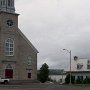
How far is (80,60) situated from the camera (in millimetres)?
108500

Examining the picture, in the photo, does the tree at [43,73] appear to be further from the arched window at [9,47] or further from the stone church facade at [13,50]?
the arched window at [9,47]

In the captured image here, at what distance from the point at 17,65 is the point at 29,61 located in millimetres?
3650

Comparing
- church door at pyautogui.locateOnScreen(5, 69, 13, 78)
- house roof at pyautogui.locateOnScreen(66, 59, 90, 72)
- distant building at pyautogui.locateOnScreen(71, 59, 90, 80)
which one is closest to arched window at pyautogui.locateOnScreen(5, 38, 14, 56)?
church door at pyautogui.locateOnScreen(5, 69, 13, 78)

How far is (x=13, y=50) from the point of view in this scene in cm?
7881

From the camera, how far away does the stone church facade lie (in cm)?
7750

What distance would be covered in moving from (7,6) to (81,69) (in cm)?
3353

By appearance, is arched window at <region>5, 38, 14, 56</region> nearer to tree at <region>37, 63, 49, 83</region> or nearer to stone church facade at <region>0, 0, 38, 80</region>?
stone church facade at <region>0, 0, 38, 80</region>

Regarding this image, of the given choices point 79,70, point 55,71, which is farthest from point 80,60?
point 55,71

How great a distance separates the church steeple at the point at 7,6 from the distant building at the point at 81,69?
3125 centimetres

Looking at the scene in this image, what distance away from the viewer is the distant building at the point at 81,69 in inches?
3942

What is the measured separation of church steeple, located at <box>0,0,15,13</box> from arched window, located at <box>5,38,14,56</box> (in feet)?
22.9

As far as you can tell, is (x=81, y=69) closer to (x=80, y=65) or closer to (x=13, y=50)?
(x=80, y=65)

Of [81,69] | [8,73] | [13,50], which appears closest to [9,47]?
[13,50]

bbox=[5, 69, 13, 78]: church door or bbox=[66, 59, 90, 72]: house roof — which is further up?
bbox=[66, 59, 90, 72]: house roof
